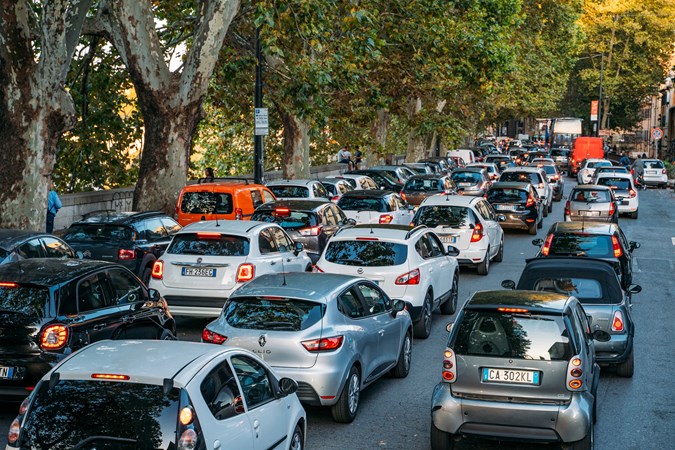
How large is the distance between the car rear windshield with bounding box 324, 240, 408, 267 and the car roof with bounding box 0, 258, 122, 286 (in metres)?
4.44

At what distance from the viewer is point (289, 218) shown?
20375 mm

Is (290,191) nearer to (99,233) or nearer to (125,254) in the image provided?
(99,233)

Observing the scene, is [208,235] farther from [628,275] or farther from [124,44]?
[124,44]

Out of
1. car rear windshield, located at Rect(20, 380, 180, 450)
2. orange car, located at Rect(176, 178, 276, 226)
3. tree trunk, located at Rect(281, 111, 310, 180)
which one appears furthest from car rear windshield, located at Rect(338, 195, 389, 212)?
car rear windshield, located at Rect(20, 380, 180, 450)

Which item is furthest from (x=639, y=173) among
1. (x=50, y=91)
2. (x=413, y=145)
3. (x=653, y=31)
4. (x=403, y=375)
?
(x=403, y=375)

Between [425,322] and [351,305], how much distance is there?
4052mm

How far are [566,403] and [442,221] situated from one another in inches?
506

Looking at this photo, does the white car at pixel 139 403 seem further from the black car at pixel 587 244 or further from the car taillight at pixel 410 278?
the black car at pixel 587 244

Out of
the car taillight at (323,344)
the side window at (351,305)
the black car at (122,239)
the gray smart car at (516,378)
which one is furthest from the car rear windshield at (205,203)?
the gray smart car at (516,378)

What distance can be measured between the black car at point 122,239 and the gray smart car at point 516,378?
29.8ft

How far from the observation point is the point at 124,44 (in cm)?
2405

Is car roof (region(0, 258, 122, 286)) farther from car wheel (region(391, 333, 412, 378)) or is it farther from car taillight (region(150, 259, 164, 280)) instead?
car wheel (region(391, 333, 412, 378))

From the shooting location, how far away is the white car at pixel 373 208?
24234 mm

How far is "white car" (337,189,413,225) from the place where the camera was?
2423 cm
